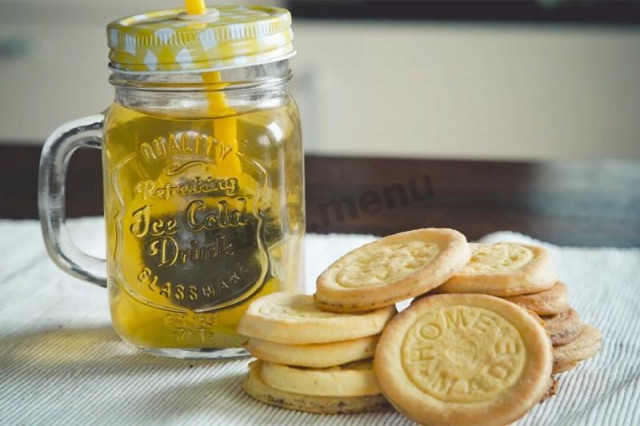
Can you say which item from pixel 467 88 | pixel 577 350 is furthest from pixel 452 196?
pixel 467 88

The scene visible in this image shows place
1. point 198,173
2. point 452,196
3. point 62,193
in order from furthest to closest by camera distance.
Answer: point 452,196 < point 62,193 < point 198,173

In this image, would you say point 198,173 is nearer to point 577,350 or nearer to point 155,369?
point 155,369

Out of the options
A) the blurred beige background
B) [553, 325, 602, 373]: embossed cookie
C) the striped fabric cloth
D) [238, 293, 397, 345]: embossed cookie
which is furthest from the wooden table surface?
the blurred beige background

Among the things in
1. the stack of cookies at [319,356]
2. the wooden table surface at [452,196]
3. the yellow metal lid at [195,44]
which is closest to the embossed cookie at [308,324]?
the stack of cookies at [319,356]

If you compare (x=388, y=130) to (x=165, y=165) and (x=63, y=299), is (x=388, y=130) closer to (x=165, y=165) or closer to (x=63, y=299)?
(x=63, y=299)

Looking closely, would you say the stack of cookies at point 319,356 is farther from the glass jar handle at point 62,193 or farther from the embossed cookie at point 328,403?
the glass jar handle at point 62,193

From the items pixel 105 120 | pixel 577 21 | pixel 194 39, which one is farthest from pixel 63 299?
pixel 577 21
